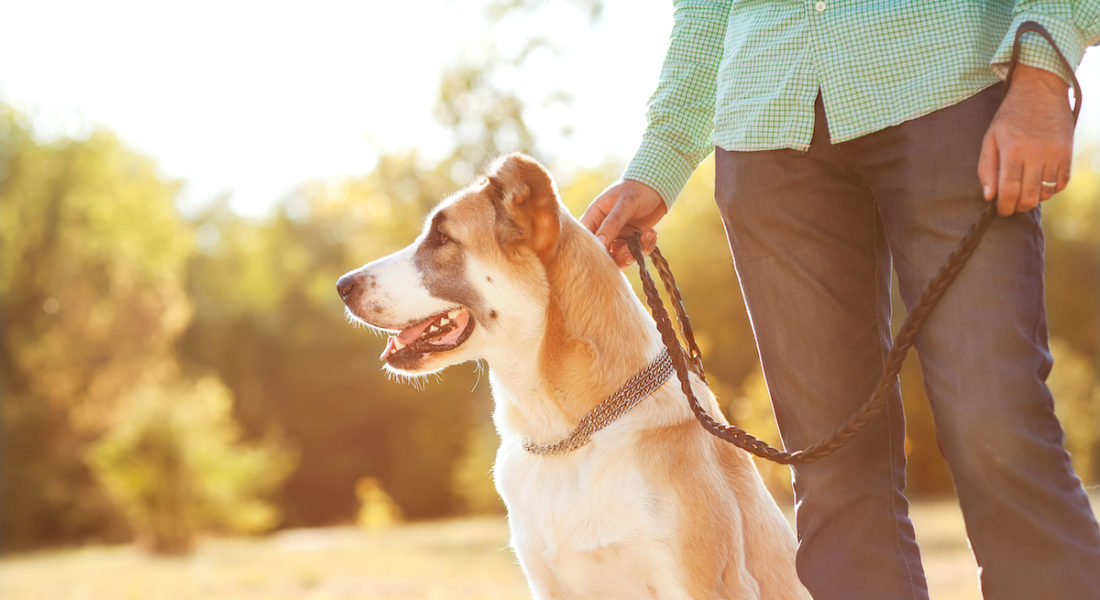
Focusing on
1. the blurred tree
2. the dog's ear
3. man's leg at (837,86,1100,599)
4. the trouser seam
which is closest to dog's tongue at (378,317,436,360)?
the dog's ear

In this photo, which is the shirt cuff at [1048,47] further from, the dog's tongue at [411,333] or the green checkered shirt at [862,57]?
the dog's tongue at [411,333]

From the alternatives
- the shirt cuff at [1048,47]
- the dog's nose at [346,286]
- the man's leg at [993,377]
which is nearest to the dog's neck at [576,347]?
the dog's nose at [346,286]

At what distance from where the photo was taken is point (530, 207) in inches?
119

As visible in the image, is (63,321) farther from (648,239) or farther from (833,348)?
(833,348)

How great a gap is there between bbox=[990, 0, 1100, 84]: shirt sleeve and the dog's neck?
1228mm

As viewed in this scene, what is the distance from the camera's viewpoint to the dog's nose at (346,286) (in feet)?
10.1

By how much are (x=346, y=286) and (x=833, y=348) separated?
1.54m

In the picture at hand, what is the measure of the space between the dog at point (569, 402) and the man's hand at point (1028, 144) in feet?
3.70

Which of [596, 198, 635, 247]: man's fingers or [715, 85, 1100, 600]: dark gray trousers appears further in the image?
[596, 198, 635, 247]: man's fingers

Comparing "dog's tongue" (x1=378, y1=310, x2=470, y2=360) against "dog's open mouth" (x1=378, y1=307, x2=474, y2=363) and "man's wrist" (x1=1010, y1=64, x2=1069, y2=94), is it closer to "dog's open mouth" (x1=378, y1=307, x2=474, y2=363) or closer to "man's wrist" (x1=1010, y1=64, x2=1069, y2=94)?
"dog's open mouth" (x1=378, y1=307, x2=474, y2=363)

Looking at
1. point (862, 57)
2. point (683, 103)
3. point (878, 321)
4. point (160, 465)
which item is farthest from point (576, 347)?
point (160, 465)

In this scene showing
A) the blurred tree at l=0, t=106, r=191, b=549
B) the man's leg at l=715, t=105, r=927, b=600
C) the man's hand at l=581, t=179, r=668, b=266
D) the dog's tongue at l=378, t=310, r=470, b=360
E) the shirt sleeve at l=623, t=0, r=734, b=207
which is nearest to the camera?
the man's leg at l=715, t=105, r=927, b=600

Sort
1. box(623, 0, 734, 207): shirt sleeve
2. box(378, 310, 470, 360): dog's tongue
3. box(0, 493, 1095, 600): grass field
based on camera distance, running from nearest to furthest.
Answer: box(623, 0, 734, 207): shirt sleeve → box(378, 310, 470, 360): dog's tongue → box(0, 493, 1095, 600): grass field

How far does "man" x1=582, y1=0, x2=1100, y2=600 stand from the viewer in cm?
191
